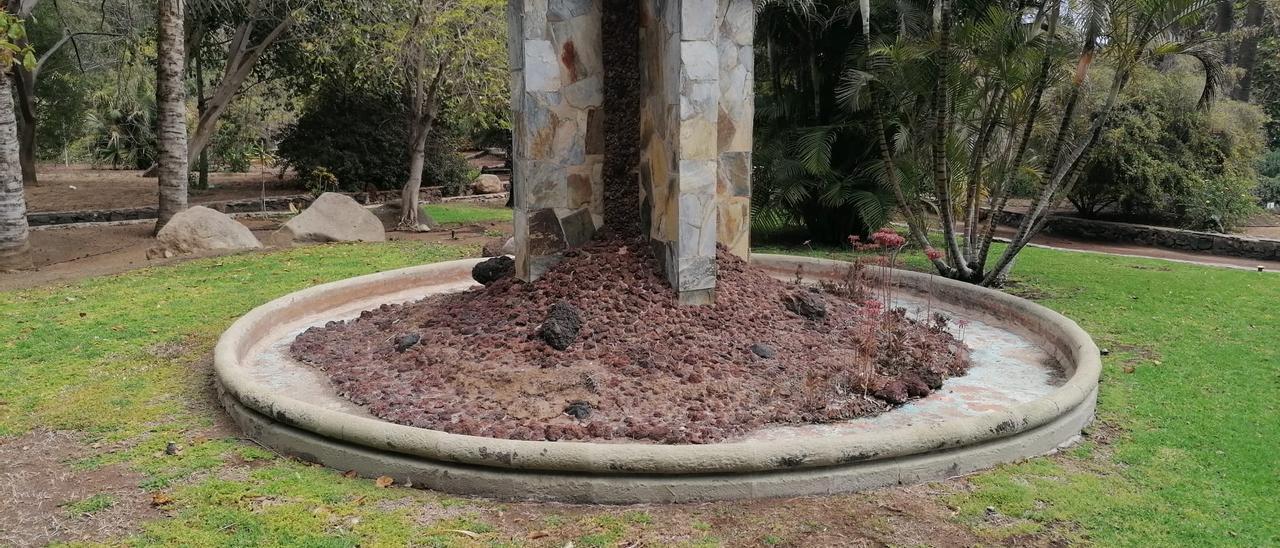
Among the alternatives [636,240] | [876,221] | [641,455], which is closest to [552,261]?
[636,240]

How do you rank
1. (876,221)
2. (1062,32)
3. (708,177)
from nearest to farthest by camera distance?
(708,177), (1062,32), (876,221)

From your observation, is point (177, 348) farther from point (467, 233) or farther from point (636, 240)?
point (467, 233)

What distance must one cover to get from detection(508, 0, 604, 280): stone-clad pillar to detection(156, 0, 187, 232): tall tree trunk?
8.24 metres

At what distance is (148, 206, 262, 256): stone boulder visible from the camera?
11953 mm

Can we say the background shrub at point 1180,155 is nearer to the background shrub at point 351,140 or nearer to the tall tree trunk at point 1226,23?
the tall tree trunk at point 1226,23

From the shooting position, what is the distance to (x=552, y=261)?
7008 millimetres

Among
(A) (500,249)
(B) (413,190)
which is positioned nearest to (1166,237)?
(A) (500,249)

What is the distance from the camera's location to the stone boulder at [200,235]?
12.0 m

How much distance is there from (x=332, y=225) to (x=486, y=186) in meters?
10.9

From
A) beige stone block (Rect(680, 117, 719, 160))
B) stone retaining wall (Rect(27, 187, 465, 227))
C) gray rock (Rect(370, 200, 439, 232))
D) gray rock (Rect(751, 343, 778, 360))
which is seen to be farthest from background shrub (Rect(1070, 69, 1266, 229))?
stone retaining wall (Rect(27, 187, 465, 227))

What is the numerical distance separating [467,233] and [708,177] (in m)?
9.35

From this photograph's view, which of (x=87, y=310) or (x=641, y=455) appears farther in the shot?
(x=87, y=310)

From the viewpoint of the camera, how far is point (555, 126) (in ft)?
22.5

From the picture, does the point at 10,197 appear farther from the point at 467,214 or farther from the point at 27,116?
the point at 27,116
